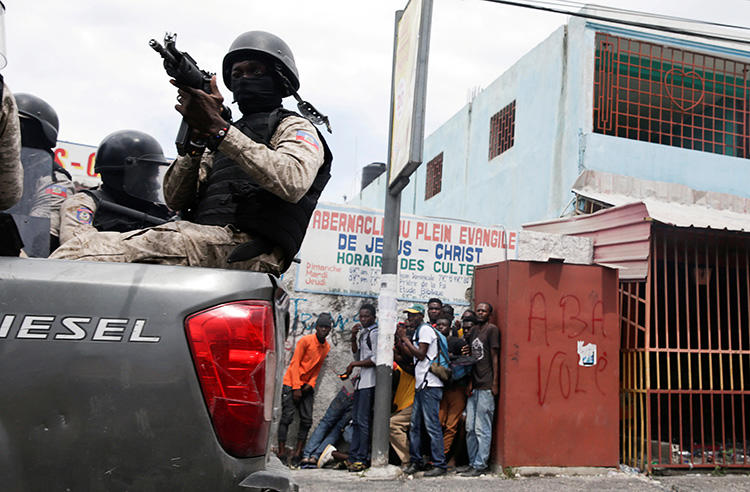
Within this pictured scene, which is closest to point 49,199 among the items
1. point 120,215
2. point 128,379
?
point 120,215

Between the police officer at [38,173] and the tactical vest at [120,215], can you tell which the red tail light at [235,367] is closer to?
the police officer at [38,173]

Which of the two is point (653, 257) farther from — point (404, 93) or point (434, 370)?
point (404, 93)

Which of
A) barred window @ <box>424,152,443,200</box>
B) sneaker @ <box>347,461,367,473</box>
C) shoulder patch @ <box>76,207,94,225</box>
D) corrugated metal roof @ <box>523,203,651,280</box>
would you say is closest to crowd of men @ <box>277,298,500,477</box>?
sneaker @ <box>347,461,367,473</box>

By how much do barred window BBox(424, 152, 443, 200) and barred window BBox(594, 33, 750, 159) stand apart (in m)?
5.63

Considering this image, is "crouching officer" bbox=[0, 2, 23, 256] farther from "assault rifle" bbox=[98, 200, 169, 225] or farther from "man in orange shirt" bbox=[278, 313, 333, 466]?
"man in orange shirt" bbox=[278, 313, 333, 466]

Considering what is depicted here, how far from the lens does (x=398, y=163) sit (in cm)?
630

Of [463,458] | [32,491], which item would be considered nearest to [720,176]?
[463,458]

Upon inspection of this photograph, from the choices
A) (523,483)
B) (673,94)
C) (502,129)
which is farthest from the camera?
(502,129)

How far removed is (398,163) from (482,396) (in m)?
2.57

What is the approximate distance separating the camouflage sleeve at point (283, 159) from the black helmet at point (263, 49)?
13.0 inches

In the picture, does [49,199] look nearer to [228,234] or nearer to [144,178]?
[228,234]

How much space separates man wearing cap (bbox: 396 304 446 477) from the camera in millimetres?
6254

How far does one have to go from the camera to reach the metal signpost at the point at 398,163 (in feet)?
19.6

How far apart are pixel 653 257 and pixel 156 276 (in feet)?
22.1
